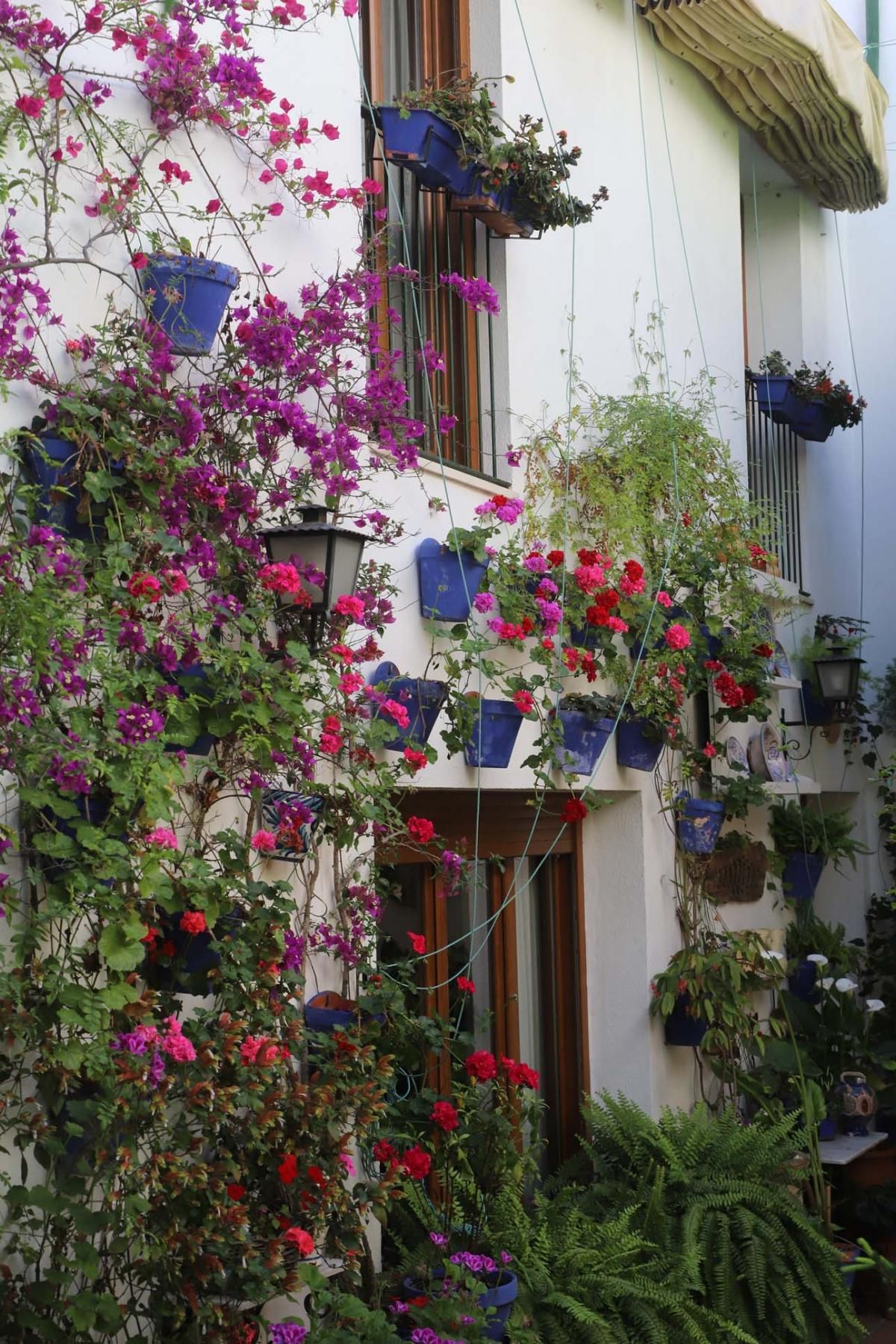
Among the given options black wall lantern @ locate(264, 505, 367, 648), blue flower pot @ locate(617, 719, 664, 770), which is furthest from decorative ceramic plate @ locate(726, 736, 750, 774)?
black wall lantern @ locate(264, 505, 367, 648)

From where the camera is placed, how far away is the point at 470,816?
Result: 548cm

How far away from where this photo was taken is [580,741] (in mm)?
5512

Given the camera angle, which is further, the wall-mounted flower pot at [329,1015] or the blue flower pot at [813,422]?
the blue flower pot at [813,422]

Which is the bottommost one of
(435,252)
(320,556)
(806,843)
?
(806,843)

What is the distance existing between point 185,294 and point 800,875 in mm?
5875

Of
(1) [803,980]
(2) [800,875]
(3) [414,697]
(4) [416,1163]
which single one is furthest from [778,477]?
(4) [416,1163]

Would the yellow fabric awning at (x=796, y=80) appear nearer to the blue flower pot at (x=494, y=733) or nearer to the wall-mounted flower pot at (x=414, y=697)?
the blue flower pot at (x=494, y=733)

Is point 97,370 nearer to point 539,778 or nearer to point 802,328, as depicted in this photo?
point 539,778

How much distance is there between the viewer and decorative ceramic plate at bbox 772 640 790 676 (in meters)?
7.58

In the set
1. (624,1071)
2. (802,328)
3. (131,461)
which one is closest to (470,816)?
(624,1071)

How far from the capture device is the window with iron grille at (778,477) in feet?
27.9

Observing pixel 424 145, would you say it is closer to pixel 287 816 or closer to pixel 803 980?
pixel 287 816

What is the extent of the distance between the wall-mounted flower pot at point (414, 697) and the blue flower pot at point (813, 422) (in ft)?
16.1

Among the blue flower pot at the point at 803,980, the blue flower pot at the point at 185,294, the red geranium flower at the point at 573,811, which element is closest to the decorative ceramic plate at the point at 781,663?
the blue flower pot at the point at 803,980
